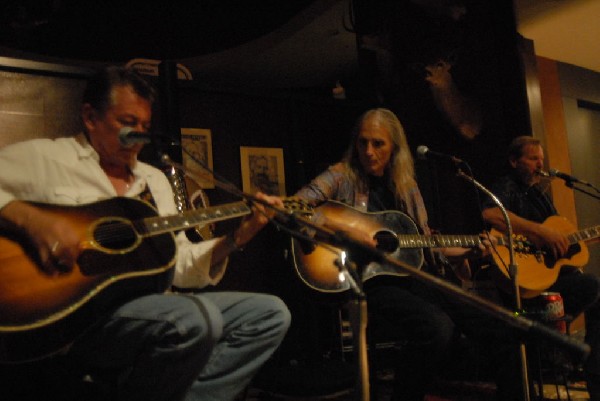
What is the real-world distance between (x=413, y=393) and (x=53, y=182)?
6.30 ft

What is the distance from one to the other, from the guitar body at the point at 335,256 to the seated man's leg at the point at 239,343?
0.55 metres

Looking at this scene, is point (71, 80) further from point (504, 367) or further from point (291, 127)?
point (504, 367)

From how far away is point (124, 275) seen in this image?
1.97m

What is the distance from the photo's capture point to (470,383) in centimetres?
406

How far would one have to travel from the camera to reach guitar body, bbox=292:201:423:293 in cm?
289

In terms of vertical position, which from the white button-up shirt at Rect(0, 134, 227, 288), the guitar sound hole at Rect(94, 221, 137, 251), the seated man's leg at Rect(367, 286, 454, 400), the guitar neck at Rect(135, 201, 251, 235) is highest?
the white button-up shirt at Rect(0, 134, 227, 288)

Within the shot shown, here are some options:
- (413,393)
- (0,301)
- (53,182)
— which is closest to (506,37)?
(413,393)

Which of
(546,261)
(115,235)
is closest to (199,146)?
(115,235)

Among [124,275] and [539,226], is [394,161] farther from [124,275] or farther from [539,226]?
[124,275]

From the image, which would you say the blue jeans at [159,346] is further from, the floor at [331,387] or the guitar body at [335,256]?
the guitar body at [335,256]

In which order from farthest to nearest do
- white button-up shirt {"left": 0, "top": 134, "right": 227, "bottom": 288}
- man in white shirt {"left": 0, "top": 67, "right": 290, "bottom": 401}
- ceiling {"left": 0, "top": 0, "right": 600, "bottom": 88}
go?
ceiling {"left": 0, "top": 0, "right": 600, "bottom": 88}
white button-up shirt {"left": 0, "top": 134, "right": 227, "bottom": 288}
man in white shirt {"left": 0, "top": 67, "right": 290, "bottom": 401}

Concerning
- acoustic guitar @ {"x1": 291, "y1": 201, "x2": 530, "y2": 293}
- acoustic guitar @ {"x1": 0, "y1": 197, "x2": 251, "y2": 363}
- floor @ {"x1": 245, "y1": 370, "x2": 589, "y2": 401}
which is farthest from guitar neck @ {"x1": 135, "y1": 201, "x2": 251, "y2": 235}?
floor @ {"x1": 245, "y1": 370, "x2": 589, "y2": 401}

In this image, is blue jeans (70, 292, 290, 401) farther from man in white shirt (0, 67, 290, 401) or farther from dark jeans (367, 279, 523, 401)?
dark jeans (367, 279, 523, 401)

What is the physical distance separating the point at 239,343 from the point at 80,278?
705mm
